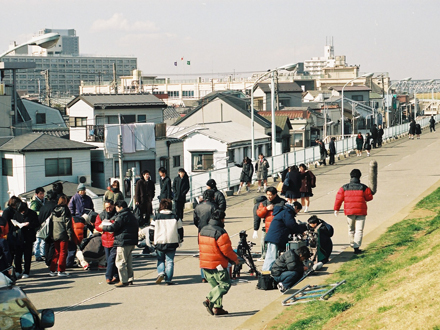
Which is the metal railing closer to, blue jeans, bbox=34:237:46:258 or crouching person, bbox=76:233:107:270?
blue jeans, bbox=34:237:46:258

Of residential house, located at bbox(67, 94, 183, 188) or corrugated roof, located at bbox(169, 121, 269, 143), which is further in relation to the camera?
corrugated roof, located at bbox(169, 121, 269, 143)

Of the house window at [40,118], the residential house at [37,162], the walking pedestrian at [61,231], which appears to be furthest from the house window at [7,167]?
the walking pedestrian at [61,231]

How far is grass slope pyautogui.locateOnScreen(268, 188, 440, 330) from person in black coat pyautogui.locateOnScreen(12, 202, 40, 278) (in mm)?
5251

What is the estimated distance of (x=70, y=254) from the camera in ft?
40.4

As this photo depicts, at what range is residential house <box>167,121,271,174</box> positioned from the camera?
45.8 metres

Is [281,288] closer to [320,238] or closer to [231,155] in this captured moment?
[320,238]

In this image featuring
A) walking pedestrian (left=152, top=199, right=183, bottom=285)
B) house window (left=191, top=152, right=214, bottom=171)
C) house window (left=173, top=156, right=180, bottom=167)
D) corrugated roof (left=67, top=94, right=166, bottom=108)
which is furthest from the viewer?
house window (left=173, top=156, right=180, bottom=167)

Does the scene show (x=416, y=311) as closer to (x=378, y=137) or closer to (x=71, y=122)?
(x=378, y=137)

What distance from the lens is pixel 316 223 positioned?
11.7 m

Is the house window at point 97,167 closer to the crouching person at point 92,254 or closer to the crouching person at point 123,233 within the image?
the crouching person at point 92,254

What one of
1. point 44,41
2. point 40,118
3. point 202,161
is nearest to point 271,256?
point 44,41

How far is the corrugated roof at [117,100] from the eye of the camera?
47.5 metres

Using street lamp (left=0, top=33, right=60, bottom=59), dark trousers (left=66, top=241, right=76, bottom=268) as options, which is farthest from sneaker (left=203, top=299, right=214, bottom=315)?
street lamp (left=0, top=33, right=60, bottom=59)

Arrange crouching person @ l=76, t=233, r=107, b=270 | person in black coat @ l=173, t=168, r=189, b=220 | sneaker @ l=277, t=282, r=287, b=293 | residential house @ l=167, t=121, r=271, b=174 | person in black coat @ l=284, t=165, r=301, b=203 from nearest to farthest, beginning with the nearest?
sneaker @ l=277, t=282, r=287, b=293 < crouching person @ l=76, t=233, r=107, b=270 < person in black coat @ l=173, t=168, r=189, b=220 < person in black coat @ l=284, t=165, r=301, b=203 < residential house @ l=167, t=121, r=271, b=174
